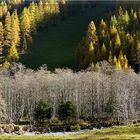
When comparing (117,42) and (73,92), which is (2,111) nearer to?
(73,92)

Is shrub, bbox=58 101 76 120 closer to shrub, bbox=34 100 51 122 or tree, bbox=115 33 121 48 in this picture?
shrub, bbox=34 100 51 122

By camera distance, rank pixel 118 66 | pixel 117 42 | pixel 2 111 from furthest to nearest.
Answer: pixel 117 42 → pixel 118 66 → pixel 2 111

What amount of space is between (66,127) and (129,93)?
28048 millimetres

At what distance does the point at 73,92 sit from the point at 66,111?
19288 millimetres

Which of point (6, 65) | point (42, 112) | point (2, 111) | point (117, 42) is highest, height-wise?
point (117, 42)

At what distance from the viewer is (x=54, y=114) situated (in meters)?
131

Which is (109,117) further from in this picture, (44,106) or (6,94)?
(6,94)

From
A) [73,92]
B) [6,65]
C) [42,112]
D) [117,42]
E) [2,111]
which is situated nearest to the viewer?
[42,112]

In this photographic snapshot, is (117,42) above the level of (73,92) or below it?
above

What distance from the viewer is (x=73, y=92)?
471ft

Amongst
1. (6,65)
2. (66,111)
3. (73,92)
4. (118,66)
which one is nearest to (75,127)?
(66,111)

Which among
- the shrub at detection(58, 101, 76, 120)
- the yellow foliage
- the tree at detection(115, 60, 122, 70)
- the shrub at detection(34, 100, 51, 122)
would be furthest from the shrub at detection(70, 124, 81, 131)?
the yellow foliage

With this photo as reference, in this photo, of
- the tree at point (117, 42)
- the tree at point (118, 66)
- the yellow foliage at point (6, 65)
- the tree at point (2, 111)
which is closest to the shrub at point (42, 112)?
the tree at point (2, 111)

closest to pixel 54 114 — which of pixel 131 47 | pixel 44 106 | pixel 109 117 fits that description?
pixel 44 106
